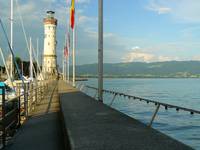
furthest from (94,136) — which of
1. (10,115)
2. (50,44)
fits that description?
(50,44)

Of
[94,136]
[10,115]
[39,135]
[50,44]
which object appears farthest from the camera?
[50,44]

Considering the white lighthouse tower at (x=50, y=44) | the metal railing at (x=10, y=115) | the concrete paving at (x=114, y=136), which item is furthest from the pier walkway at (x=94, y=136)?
the white lighthouse tower at (x=50, y=44)

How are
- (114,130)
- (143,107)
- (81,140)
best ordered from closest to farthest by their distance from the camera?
(81,140) → (114,130) → (143,107)

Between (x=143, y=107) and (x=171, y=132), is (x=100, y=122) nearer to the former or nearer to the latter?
(x=171, y=132)

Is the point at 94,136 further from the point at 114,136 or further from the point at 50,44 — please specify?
the point at 50,44

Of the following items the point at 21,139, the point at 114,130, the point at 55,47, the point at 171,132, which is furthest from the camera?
the point at 55,47

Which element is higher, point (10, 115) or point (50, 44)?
point (50, 44)

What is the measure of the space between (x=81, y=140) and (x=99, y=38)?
11.1 metres

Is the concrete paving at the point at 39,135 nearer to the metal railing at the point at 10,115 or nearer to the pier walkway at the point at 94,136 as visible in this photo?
the pier walkway at the point at 94,136

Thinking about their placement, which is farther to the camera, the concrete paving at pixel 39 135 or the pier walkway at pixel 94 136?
the concrete paving at pixel 39 135

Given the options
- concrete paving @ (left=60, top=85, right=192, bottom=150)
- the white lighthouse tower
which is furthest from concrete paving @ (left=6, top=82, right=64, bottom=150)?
the white lighthouse tower

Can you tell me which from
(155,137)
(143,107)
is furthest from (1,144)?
(143,107)

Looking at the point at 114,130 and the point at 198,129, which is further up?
the point at 114,130

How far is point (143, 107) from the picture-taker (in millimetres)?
32938
